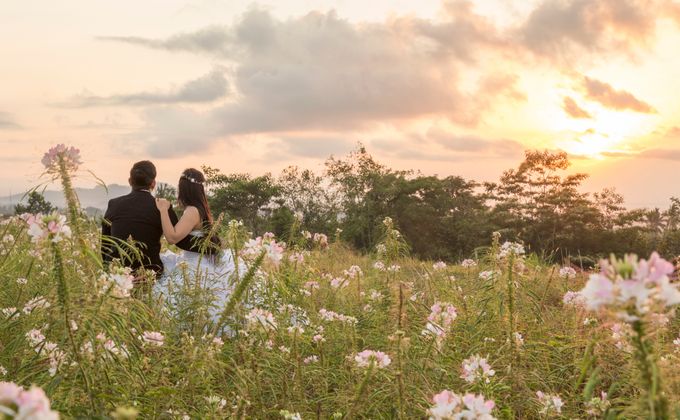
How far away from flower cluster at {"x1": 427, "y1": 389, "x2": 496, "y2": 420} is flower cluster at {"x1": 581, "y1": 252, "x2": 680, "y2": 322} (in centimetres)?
66

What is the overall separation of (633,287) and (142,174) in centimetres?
556

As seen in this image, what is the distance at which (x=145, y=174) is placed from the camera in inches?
242

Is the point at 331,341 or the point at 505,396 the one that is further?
the point at 331,341

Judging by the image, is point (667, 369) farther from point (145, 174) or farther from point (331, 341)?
point (145, 174)

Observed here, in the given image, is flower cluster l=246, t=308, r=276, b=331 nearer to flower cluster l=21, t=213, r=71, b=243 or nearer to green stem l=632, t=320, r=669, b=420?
flower cluster l=21, t=213, r=71, b=243

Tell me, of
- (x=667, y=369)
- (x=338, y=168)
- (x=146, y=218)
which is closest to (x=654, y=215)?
(x=338, y=168)

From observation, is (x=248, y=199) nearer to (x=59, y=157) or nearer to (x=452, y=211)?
(x=452, y=211)

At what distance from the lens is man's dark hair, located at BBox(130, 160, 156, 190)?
610 cm

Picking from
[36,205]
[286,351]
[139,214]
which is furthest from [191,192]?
[36,205]

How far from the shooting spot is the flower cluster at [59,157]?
2.31 metres

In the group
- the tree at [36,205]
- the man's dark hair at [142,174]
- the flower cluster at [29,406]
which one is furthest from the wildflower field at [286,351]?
the man's dark hair at [142,174]

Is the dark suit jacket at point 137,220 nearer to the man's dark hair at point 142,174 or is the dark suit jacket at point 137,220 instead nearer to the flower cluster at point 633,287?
the man's dark hair at point 142,174

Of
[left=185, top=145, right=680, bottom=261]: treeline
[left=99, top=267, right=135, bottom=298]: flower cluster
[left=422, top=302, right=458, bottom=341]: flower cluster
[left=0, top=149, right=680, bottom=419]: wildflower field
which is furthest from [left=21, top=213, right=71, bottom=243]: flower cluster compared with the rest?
[left=185, top=145, right=680, bottom=261]: treeline

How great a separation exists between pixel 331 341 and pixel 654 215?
118 feet
